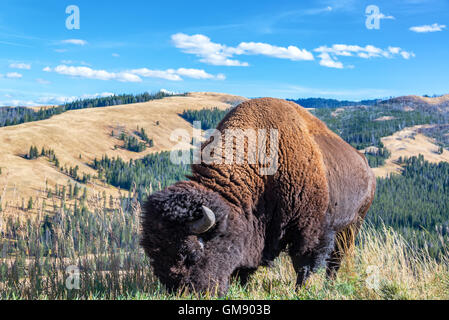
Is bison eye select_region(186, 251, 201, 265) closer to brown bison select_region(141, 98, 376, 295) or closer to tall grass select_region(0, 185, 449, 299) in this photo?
brown bison select_region(141, 98, 376, 295)

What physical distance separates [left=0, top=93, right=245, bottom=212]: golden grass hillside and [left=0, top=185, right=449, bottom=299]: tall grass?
9020 centimetres

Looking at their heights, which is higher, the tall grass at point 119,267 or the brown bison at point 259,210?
the brown bison at point 259,210

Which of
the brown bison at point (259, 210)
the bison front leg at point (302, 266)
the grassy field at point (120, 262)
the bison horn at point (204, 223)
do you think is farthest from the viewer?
the bison front leg at point (302, 266)

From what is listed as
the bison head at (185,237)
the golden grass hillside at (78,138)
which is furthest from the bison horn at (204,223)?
the golden grass hillside at (78,138)

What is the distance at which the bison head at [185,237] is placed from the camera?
4941 mm

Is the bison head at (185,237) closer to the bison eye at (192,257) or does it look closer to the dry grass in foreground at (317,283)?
the bison eye at (192,257)

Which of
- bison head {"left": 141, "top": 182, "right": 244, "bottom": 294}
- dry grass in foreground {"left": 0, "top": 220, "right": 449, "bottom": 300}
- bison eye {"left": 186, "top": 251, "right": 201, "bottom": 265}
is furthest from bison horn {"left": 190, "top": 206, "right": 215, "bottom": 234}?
dry grass in foreground {"left": 0, "top": 220, "right": 449, "bottom": 300}

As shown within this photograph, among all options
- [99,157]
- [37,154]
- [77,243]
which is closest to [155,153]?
[99,157]

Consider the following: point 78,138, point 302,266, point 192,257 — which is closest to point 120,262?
point 192,257

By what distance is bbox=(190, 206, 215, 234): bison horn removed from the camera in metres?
4.86

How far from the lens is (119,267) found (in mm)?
7348

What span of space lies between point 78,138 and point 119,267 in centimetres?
15074

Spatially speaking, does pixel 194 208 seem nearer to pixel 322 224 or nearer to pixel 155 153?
pixel 322 224
